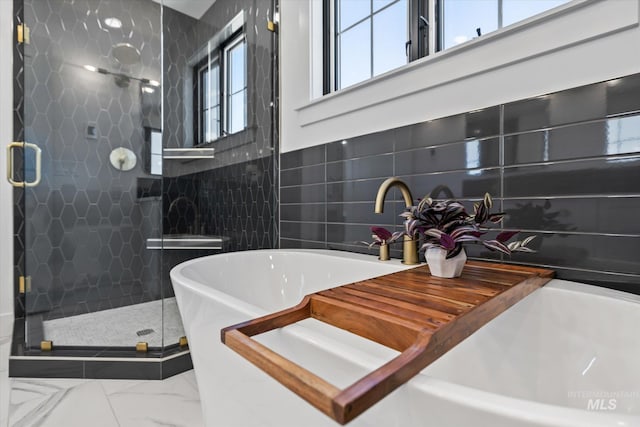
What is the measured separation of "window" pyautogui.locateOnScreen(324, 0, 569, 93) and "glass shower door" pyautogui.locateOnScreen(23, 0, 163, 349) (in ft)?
4.86

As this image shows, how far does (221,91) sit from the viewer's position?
2.62 m

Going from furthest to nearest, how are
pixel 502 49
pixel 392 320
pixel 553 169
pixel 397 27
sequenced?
pixel 397 27
pixel 502 49
pixel 553 169
pixel 392 320

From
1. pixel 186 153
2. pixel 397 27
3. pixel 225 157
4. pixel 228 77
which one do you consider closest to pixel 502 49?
pixel 397 27

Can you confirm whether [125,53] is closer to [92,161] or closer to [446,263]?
[92,161]

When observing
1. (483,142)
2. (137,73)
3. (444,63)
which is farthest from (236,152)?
(483,142)

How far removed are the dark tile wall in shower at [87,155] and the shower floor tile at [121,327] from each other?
0.16 m

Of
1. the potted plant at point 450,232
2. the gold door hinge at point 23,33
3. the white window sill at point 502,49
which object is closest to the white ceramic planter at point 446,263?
the potted plant at point 450,232

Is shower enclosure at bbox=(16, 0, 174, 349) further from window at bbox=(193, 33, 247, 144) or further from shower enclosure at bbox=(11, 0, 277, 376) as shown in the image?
window at bbox=(193, 33, 247, 144)

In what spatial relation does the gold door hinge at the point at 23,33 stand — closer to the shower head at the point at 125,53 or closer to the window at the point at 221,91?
the shower head at the point at 125,53

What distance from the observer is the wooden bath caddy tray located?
38 centimetres

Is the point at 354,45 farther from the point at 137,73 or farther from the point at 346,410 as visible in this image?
the point at 346,410

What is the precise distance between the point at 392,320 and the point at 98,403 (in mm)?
1453

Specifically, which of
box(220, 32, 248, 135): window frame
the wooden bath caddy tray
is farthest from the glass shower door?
the wooden bath caddy tray

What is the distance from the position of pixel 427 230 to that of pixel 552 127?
525 mm
